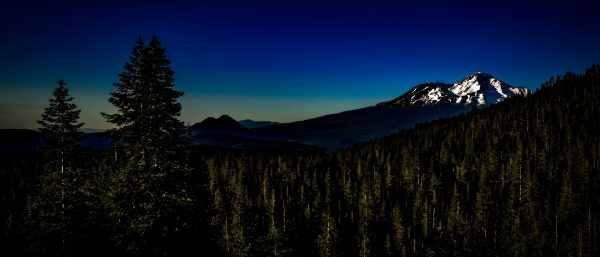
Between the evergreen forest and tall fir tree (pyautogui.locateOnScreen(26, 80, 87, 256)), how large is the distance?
0.08 metres

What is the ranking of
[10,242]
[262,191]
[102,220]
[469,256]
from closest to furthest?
[102,220]
[10,242]
[469,256]
[262,191]

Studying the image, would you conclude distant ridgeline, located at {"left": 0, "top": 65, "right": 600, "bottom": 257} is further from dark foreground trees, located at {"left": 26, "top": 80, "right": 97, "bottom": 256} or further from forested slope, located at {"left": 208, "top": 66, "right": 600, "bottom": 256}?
dark foreground trees, located at {"left": 26, "top": 80, "right": 97, "bottom": 256}

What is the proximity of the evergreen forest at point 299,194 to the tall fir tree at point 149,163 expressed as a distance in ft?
0.18

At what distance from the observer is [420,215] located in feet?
351

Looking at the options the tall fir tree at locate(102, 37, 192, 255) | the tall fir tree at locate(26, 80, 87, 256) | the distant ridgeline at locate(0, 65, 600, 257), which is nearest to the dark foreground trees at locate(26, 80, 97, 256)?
the tall fir tree at locate(26, 80, 87, 256)

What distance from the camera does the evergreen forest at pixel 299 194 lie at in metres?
20.3

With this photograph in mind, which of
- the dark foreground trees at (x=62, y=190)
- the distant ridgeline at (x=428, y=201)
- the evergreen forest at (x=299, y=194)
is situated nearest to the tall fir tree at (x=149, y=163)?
the evergreen forest at (x=299, y=194)

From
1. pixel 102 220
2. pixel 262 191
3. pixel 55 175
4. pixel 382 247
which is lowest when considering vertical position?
pixel 382 247

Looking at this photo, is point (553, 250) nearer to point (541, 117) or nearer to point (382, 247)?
point (382, 247)

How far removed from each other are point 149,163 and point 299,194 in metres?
112

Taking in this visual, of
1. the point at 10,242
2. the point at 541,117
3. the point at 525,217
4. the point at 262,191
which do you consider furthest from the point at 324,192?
the point at 541,117

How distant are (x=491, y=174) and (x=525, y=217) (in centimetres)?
2254

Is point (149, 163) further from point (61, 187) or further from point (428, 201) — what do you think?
A: point (428, 201)

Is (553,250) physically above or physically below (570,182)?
below
